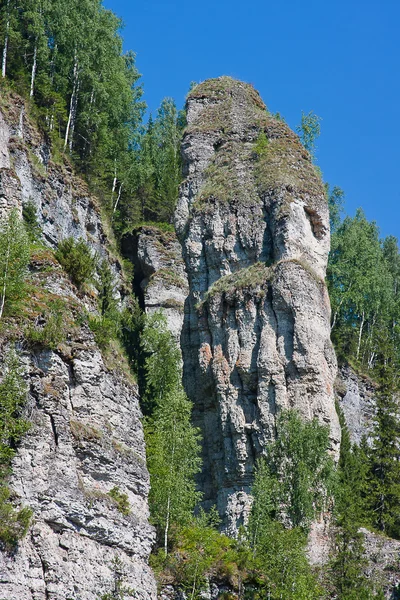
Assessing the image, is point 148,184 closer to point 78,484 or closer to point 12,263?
point 12,263

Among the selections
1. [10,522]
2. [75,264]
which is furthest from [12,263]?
[10,522]

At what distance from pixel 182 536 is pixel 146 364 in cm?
1346

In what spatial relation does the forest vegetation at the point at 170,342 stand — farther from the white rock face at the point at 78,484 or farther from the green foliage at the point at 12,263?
the white rock face at the point at 78,484

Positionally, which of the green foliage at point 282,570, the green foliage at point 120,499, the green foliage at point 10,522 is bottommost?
the green foliage at point 282,570

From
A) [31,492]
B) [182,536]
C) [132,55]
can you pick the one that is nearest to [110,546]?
[31,492]

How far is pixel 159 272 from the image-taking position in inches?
2221

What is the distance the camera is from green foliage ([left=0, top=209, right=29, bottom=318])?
31.8 meters

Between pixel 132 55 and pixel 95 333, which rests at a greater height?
pixel 132 55

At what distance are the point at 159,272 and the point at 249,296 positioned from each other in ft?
32.2

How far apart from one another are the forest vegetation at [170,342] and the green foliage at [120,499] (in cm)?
388

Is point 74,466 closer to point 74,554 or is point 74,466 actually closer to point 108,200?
point 74,554

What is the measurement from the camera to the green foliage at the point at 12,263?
3177 cm

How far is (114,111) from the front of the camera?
62.4m

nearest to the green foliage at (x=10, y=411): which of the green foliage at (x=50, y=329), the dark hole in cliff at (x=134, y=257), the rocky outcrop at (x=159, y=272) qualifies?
the green foliage at (x=50, y=329)
